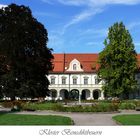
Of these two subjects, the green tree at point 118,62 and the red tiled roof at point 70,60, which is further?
the red tiled roof at point 70,60

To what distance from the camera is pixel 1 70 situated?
48281 mm

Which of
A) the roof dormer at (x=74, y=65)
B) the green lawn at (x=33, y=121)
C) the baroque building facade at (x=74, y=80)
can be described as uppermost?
the roof dormer at (x=74, y=65)

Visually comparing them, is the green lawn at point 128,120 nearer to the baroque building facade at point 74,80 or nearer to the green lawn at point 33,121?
the green lawn at point 33,121

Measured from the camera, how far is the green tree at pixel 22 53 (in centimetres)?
4706

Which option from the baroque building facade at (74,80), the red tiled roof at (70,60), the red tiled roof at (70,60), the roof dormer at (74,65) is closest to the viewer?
the baroque building facade at (74,80)

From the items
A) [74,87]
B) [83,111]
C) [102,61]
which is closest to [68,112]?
[83,111]

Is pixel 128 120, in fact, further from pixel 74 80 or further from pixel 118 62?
pixel 74 80

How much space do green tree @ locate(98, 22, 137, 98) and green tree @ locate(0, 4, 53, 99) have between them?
1182 cm

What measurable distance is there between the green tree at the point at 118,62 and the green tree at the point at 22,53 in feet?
38.8

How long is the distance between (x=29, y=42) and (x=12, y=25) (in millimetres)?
2822

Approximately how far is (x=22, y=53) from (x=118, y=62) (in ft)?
55.3

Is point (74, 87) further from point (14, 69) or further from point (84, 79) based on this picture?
point (14, 69)

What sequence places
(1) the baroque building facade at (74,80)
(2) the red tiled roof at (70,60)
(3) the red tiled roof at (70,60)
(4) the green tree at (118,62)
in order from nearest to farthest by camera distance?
1. (4) the green tree at (118,62)
2. (1) the baroque building facade at (74,80)
3. (3) the red tiled roof at (70,60)
4. (2) the red tiled roof at (70,60)

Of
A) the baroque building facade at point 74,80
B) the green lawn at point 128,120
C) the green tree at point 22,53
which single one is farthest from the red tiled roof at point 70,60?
the green lawn at point 128,120
